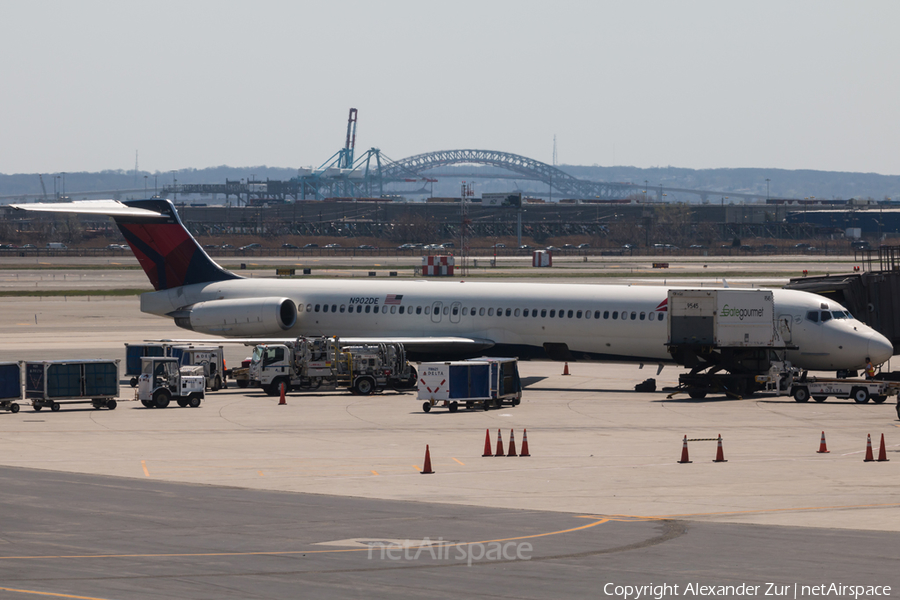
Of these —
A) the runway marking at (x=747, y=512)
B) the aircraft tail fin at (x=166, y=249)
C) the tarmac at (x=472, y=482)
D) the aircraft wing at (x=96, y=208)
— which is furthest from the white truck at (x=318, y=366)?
the runway marking at (x=747, y=512)

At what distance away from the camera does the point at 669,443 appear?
1169 inches

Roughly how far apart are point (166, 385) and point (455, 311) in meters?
13.0

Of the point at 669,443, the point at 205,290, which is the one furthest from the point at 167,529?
the point at 205,290

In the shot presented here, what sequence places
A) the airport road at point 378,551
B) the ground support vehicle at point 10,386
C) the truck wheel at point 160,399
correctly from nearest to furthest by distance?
1. the airport road at point 378,551
2. the ground support vehicle at point 10,386
3. the truck wheel at point 160,399

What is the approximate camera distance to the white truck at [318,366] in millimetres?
41906

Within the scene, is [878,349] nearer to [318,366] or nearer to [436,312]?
[436,312]

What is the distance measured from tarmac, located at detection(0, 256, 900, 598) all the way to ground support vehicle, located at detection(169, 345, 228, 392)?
1251 millimetres

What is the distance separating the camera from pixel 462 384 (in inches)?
1444

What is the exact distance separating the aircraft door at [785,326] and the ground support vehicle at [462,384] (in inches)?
426

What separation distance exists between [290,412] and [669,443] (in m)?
12.9

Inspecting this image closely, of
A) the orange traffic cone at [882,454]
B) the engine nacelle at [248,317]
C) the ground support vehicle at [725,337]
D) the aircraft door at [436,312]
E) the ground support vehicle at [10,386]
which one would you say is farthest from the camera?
the engine nacelle at [248,317]

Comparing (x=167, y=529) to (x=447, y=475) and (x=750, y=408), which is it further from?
(x=750, y=408)

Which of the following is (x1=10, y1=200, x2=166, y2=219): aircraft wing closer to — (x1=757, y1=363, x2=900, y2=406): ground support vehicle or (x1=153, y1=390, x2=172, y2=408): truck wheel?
(x1=153, y1=390, x2=172, y2=408): truck wheel

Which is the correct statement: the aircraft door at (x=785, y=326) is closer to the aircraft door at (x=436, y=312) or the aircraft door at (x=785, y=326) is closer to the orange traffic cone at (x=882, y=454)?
the aircraft door at (x=436, y=312)
